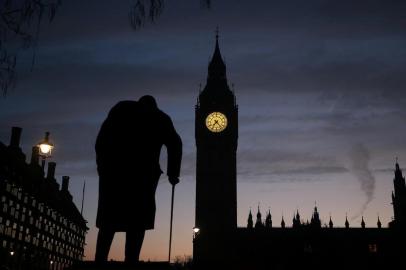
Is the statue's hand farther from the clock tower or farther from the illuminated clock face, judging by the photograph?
the illuminated clock face

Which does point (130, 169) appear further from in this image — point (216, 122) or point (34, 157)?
point (34, 157)

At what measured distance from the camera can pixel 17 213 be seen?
74.6 metres

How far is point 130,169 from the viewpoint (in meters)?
6.79

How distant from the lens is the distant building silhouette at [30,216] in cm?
6989

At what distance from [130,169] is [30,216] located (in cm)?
7938

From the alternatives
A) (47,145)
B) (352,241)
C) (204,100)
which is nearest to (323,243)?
(352,241)

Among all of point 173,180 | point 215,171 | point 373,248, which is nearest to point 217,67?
point 215,171

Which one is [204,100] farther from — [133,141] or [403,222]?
[133,141]

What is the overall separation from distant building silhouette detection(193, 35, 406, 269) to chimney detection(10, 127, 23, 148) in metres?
28.6

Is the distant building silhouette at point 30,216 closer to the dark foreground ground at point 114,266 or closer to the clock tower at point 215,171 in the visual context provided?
the clock tower at point 215,171

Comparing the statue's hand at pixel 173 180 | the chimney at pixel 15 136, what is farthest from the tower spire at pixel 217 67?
the statue's hand at pixel 173 180

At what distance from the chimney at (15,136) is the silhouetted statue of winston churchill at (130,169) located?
248 feet

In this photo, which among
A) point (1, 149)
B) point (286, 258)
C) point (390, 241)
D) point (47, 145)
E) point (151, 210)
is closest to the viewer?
point (151, 210)

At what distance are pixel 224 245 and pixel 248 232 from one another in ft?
36.3
